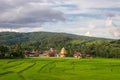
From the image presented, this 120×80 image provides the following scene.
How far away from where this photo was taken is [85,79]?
140 ft

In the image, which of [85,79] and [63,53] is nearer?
[85,79]

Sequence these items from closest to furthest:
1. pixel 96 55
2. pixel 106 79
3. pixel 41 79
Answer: pixel 41 79
pixel 106 79
pixel 96 55

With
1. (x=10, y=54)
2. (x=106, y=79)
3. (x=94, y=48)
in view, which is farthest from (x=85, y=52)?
(x=106, y=79)

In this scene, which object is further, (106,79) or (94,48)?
(94,48)

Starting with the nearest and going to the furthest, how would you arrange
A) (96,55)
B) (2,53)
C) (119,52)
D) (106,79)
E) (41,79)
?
(41,79) → (106,79) → (2,53) → (119,52) → (96,55)

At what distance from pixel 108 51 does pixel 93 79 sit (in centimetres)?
11478

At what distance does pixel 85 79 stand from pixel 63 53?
11008cm

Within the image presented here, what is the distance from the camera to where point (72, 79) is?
138 ft

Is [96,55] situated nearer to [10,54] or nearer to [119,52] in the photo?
[119,52]

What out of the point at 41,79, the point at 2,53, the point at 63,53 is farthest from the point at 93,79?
the point at 63,53

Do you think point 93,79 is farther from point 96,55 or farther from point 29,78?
point 96,55

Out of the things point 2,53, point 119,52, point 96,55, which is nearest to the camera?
point 2,53

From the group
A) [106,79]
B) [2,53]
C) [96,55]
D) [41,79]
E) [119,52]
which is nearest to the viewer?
[41,79]

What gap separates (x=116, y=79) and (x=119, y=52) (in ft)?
363
